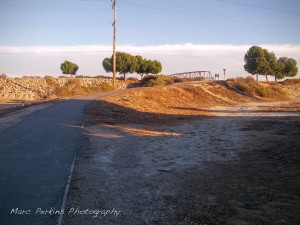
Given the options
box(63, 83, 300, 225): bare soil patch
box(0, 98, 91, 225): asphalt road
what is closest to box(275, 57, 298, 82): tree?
box(63, 83, 300, 225): bare soil patch

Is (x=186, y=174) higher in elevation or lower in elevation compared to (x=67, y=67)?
lower

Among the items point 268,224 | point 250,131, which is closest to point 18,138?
point 268,224

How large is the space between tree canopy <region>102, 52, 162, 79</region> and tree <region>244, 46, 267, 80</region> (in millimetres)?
20606

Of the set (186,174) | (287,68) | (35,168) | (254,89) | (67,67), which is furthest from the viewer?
(67,67)

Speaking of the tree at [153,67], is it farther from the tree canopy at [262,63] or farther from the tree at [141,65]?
the tree canopy at [262,63]

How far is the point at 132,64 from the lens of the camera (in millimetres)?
70688

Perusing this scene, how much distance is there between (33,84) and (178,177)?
5083 centimetres

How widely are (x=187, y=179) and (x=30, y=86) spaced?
5012 centimetres

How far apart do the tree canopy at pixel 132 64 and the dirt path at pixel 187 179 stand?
183 feet

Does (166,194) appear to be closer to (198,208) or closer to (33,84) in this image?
(198,208)

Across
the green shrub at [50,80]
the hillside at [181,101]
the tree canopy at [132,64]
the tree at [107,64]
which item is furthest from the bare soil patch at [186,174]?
the tree at [107,64]

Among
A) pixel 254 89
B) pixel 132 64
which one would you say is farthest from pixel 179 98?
pixel 132 64

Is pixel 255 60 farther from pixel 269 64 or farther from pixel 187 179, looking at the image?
pixel 187 179

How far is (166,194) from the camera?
772cm
